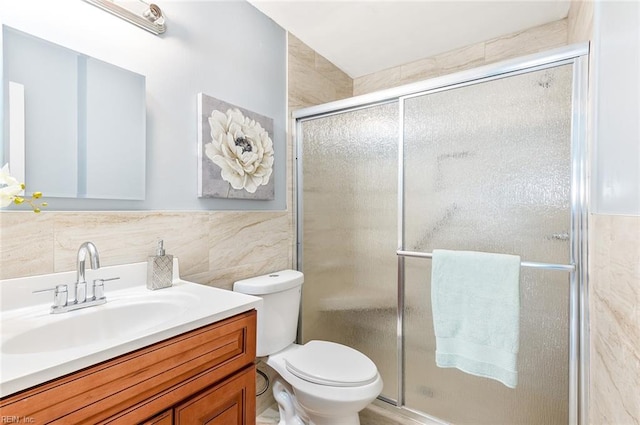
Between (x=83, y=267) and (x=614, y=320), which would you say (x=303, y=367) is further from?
(x=614, y=320)

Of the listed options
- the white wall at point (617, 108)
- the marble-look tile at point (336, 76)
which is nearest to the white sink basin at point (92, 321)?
the white wall at point (617, 108)

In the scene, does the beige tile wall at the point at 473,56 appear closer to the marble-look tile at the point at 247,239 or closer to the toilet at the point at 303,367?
the marble-look tile at the point at 247,239

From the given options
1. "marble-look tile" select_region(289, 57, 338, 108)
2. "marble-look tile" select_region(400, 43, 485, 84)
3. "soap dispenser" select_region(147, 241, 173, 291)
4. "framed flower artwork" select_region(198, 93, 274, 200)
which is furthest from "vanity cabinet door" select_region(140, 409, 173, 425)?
"marble-look tile" select_region(400, 43, 485, 84)

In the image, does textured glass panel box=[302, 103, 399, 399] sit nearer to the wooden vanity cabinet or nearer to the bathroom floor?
the bathroom floor

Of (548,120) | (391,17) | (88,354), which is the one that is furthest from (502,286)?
(391,17)

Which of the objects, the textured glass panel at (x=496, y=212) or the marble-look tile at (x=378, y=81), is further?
the marble-look tile at (x=378, y=81)

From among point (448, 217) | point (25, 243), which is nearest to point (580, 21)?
point (448, 217)

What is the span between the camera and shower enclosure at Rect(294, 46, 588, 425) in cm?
125

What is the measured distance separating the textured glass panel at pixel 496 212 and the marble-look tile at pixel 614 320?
149 mm

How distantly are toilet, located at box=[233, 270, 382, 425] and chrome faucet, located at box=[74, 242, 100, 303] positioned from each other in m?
0.54

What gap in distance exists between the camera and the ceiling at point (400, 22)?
1.70 metres

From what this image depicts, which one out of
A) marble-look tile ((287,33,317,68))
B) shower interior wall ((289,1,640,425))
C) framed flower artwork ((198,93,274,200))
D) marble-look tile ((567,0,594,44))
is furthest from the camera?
marble-look tile ((287,33,317,68))

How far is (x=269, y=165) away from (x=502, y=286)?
1.30 metres

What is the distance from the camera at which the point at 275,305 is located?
1.62 m
